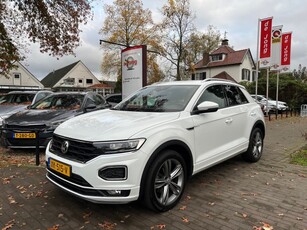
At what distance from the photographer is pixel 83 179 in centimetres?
299

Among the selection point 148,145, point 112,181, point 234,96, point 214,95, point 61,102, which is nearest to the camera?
point 112,181

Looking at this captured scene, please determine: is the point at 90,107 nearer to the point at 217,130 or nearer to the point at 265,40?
the point at 217,130

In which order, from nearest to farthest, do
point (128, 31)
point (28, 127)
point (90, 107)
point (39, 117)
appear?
1. point (28, 127)
2. point (39, 117)
3. point (90, 107)
4. point (128, 31)

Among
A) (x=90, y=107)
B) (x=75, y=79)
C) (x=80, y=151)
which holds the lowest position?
(x=80, y=151)

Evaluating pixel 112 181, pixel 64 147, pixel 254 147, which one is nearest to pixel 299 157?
pixel 254 147

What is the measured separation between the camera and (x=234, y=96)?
5188mm

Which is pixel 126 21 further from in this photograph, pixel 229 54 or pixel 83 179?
pixel 83 179

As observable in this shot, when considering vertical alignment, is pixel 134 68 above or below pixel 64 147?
above

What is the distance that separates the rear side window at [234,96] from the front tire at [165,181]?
6.40 feet

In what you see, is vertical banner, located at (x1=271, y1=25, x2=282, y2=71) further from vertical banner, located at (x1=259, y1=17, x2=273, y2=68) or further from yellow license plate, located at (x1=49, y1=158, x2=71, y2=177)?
yellow license plate, located at (x1=49, y1=158, x2=71, y2=177)

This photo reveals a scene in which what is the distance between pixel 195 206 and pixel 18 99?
30.9 feet

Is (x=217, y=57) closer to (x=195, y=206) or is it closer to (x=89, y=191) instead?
(x=195, y=206)

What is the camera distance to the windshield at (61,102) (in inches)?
287

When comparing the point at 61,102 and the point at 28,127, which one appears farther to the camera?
the point at 61,102
